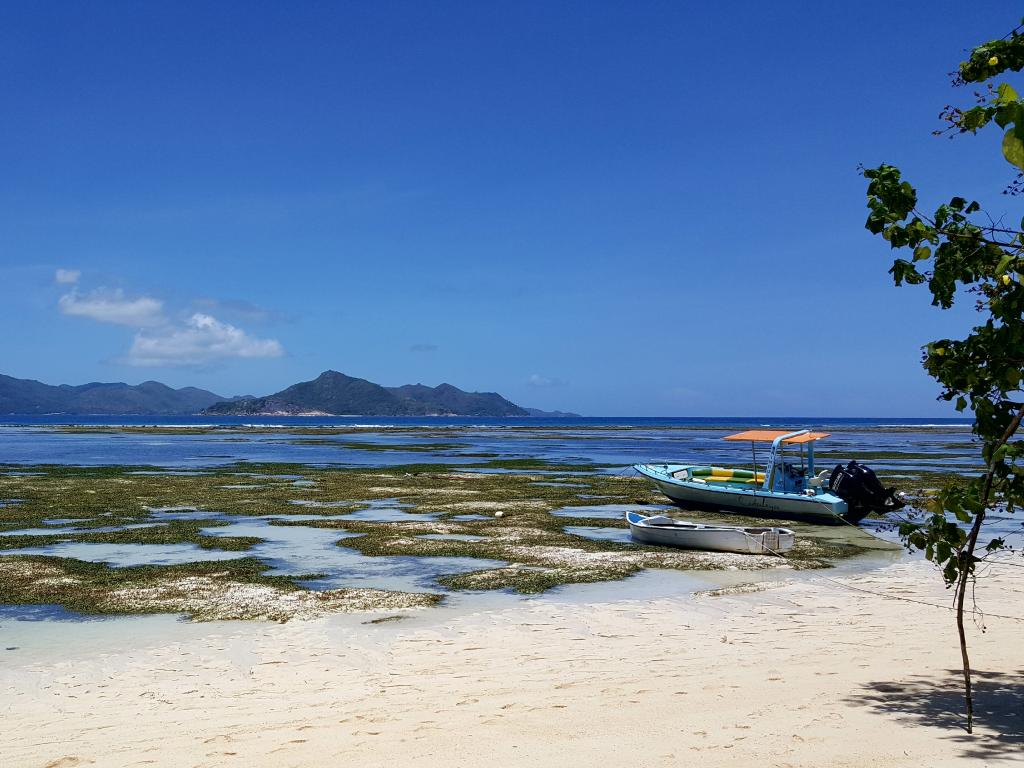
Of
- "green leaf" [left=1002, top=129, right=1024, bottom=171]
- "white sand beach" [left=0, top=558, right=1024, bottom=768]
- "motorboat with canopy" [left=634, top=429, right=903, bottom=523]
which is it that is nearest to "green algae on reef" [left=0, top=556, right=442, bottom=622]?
"white sand beach" [left=0, top=558, right=1024, bottom=768]

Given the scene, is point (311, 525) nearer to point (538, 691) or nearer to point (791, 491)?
point (791, 491)

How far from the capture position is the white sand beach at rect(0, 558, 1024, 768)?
27.2 ft

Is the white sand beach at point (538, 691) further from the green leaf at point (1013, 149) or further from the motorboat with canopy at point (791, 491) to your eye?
the motorboat with canopy at point (791, 491)

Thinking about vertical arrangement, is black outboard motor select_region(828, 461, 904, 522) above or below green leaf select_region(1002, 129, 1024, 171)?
below

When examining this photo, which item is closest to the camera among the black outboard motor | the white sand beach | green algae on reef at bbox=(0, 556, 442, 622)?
the white sand beach

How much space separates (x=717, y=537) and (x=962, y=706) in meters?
12.8

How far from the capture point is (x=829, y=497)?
90.5ft

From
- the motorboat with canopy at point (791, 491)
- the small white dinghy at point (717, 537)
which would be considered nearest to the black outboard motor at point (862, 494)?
the motorboat with canopy at point (791, 491)

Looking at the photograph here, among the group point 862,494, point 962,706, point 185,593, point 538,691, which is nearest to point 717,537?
point 862,494

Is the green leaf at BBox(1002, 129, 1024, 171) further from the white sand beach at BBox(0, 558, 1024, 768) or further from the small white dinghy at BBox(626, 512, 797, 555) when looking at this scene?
the small white dinghy at BBox(626, 512, 797, 555)

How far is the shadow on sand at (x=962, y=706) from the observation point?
26.2 ft

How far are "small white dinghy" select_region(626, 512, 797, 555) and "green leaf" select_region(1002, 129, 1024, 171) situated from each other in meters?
17.7

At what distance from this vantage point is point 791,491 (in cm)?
3027

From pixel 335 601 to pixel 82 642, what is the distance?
4602 mm
